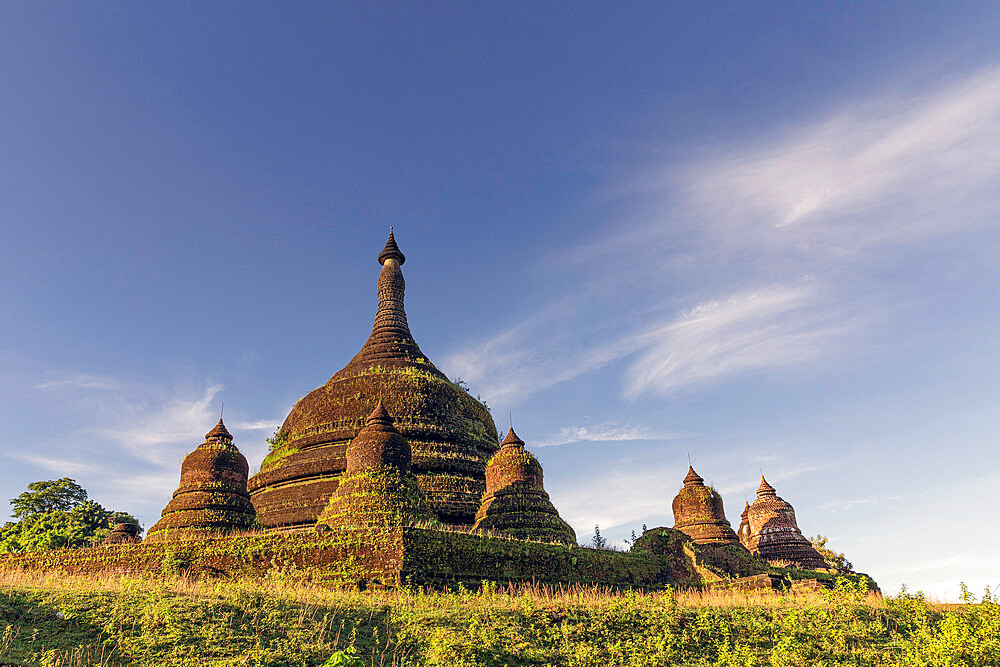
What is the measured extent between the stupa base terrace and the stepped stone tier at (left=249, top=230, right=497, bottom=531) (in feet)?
18.6

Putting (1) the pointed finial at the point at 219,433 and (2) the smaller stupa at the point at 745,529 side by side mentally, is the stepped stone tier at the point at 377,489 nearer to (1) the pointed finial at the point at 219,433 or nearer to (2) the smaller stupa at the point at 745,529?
(1) the pointed finial at the point at 219,433

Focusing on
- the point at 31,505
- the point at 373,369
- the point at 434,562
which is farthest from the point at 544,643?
the point at 31,505

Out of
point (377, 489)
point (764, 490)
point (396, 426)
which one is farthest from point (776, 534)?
point (377, 489)

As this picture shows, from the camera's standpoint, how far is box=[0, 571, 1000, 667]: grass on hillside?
36.8 feet

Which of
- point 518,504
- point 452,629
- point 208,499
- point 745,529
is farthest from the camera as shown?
point 745,529

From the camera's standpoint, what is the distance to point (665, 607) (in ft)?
53.4

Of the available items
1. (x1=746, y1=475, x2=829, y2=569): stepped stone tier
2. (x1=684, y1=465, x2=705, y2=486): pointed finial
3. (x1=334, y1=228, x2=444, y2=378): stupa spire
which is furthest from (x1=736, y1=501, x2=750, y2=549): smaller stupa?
(x1=334, y1=228, x2=444, y2=378): stupa spire

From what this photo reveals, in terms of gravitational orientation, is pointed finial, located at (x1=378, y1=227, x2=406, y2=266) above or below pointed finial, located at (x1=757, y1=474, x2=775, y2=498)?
above

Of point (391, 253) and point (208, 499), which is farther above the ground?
point (391, 253)

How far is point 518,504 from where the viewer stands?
2580cm

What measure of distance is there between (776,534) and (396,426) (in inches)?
969

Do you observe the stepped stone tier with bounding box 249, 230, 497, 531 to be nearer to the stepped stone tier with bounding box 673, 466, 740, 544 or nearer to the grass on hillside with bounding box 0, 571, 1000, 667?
the grass on hillside with bounding box 0, 571, 1000, 667

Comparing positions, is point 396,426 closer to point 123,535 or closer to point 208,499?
point 208,499

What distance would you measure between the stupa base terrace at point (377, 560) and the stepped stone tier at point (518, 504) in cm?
166
